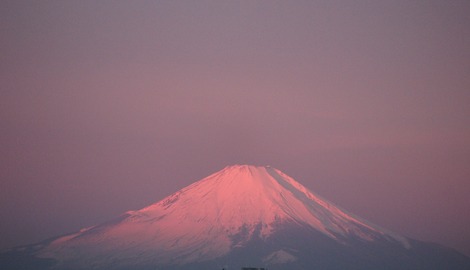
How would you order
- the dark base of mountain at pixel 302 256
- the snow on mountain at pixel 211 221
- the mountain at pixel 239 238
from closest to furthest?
the dark base of mountain at pixel 302 256, the mountain at pixel 239 238, the snow on mountain at pixel 211 221

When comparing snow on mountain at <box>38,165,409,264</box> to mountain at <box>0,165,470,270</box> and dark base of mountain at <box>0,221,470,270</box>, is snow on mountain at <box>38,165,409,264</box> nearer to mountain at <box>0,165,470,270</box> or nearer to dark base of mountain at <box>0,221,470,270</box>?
mountain at <box>0,165,470,270</box>

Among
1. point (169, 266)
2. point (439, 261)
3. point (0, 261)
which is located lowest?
point (439, 261)

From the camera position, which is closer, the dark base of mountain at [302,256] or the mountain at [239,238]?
the dark base of mountain at [302,256]

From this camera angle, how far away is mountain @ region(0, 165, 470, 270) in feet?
299

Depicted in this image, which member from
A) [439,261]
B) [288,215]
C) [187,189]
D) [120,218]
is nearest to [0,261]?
[120,218]

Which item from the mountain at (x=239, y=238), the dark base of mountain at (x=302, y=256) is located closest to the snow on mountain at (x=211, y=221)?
the mountain at (x=239, y=238)

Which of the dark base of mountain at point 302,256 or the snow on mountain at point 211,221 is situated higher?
the snow on mountain at point 211,221

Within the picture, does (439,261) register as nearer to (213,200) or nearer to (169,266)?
(213,200)

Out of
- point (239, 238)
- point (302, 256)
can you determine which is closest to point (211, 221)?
point (239, 238)

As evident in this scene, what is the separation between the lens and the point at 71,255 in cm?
9562

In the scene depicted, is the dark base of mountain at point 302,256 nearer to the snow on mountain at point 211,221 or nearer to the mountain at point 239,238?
the mountain at point 239,238

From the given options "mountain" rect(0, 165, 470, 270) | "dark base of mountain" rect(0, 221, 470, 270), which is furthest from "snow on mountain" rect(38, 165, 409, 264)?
"dark base of mountain" rect(0, 221, 470, 270)

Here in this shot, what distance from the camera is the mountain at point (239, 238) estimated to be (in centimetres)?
9100

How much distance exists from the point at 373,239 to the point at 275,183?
1691 centimetres
